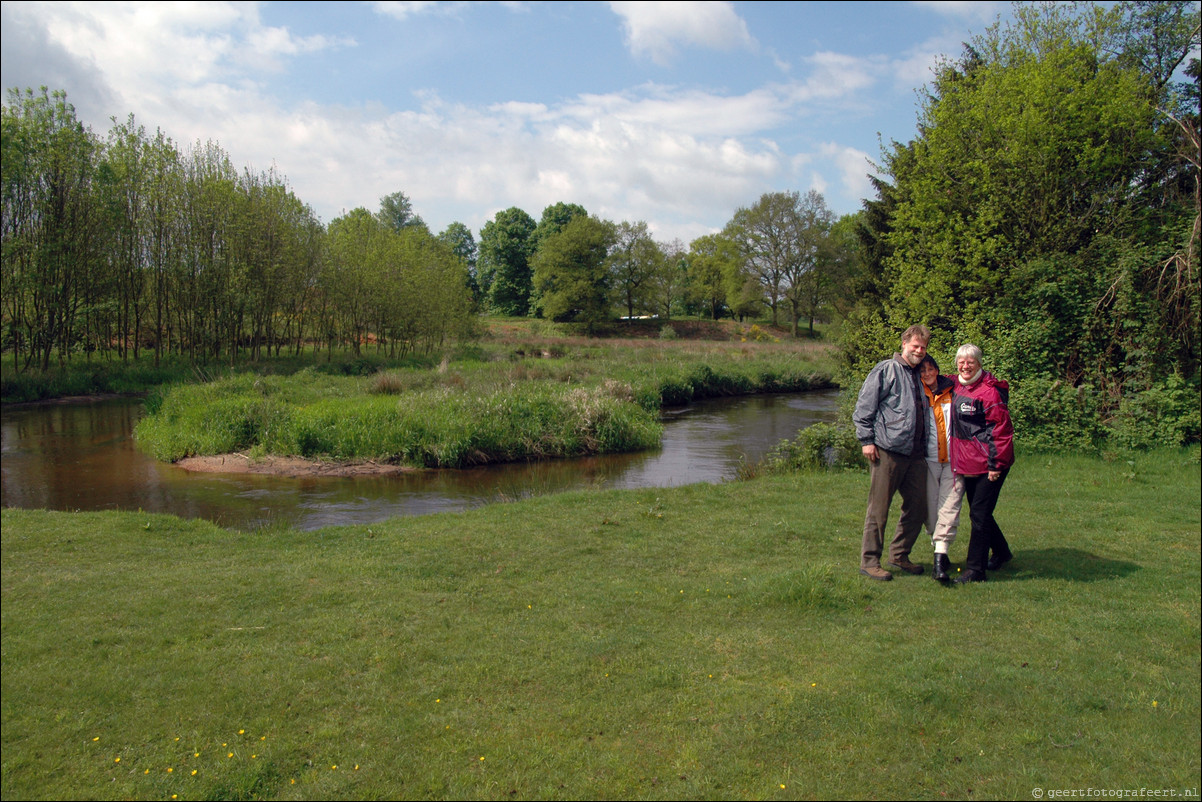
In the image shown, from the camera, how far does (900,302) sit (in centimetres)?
1852

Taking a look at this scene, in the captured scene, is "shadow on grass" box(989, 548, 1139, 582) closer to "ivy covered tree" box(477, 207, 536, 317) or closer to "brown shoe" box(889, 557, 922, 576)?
"brown shoe" box(889, 557, 922, 576)

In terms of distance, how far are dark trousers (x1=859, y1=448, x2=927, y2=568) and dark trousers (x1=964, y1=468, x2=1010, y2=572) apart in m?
0.40

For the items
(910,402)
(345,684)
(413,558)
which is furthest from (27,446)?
(910,402)

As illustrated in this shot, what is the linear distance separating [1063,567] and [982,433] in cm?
165

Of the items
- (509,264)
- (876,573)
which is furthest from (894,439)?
(509,264)

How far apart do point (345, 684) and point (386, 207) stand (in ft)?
325

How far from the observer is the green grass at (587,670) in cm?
382

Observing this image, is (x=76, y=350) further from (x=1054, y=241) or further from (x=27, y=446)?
(x=1054, y=241)

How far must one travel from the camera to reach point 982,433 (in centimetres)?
664

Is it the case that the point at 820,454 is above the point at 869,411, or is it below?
below

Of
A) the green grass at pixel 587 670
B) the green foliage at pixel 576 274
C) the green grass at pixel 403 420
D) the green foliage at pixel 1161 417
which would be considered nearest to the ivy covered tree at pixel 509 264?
the green foliage at pixel 576 274

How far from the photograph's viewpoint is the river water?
521 inches

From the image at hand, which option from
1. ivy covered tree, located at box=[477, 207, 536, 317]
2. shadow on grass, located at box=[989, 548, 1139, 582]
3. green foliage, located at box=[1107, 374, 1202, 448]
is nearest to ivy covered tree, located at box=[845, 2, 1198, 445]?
green foliage, located at box=[1107, 374, 1202, 448]

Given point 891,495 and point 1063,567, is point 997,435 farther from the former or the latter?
point 1063,567
